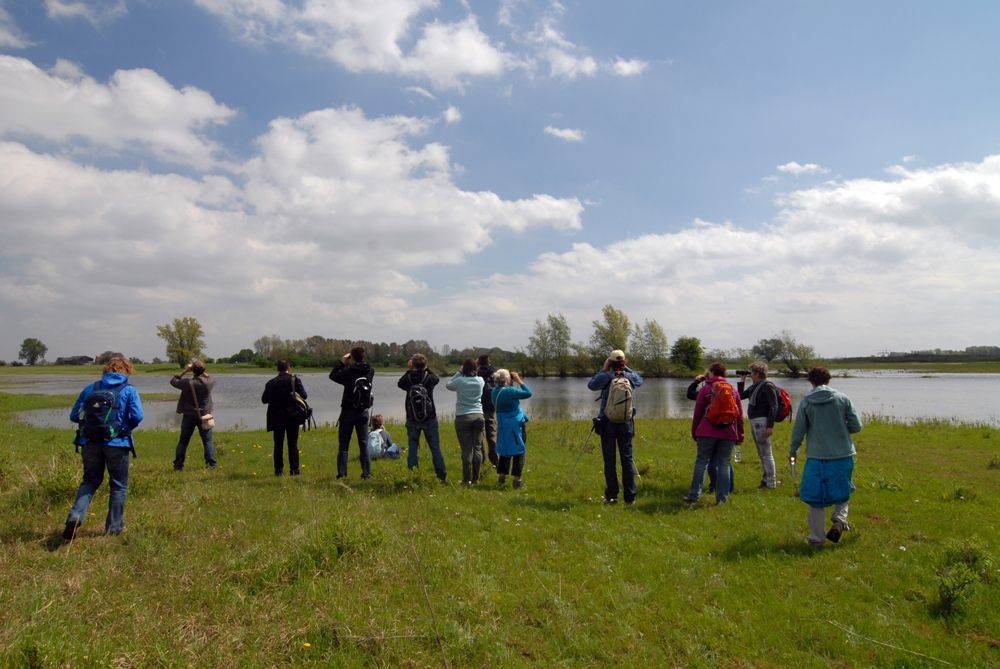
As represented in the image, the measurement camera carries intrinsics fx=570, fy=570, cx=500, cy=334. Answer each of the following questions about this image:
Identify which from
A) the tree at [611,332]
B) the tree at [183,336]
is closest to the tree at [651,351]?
the tree at [611,332]

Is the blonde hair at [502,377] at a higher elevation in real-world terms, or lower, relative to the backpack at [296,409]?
higher

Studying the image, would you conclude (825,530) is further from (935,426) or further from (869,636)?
(935,426)

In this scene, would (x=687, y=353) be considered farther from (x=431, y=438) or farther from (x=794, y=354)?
(x=431, y=438)

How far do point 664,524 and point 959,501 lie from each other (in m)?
4.92

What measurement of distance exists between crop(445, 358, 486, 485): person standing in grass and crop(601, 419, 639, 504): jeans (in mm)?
2046

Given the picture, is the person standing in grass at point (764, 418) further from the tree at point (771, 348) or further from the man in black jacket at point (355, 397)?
the tree at point (771, 348)

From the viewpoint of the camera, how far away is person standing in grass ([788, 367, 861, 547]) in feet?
21.5

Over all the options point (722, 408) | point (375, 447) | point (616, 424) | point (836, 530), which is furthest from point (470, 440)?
point (836, 530)

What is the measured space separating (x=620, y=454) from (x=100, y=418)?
21.5 ft

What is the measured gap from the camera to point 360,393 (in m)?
9.66

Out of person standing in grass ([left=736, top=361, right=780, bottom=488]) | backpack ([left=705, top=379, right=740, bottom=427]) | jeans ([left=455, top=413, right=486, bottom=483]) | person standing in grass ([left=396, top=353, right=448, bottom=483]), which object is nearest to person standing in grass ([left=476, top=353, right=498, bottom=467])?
jeans ([left=455, top=413, right=486, bottom=483])

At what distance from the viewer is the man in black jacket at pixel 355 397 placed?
9.66 metres

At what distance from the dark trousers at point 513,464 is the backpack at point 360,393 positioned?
8.18 feet

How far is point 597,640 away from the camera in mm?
4352
